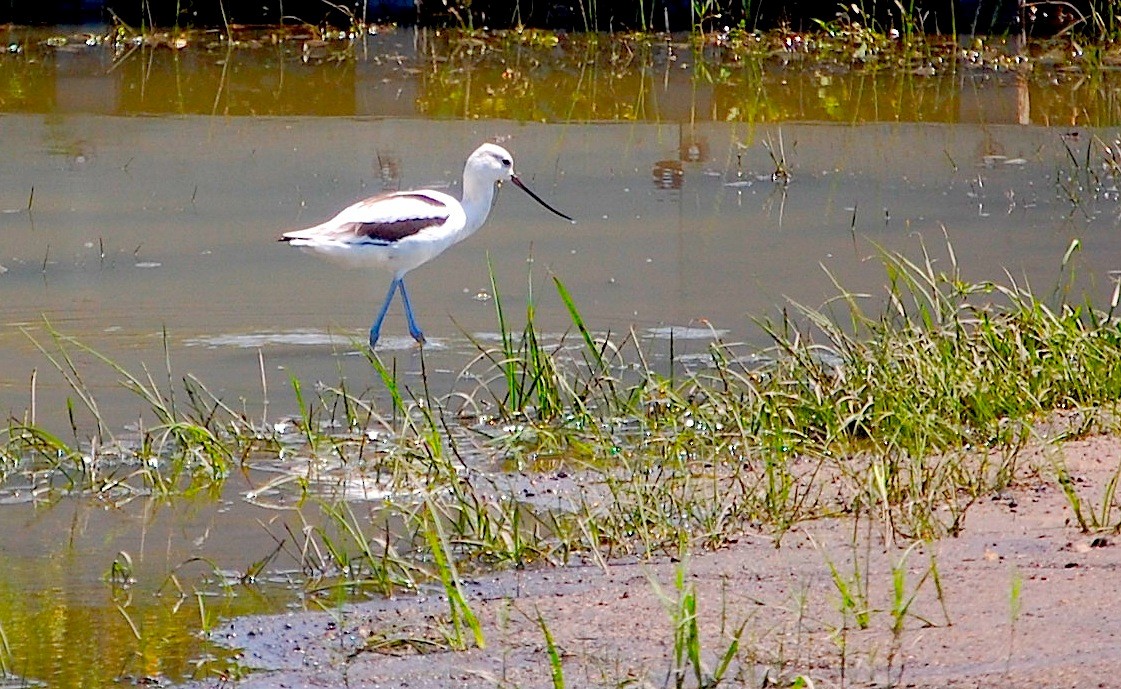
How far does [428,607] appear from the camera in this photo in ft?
14.0

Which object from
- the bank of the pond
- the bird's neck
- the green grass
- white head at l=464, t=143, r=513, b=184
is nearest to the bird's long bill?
white head at l=464, t=143, r=513, b=184

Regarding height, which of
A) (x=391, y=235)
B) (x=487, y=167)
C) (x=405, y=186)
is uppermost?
(x=487, y=167)

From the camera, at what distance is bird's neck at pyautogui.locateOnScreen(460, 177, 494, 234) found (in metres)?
7.99

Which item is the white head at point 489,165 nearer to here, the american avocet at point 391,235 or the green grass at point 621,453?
the american avocet at point 391,235

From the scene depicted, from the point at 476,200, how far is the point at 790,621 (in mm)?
4407

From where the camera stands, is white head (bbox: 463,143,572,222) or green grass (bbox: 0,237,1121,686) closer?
green grass (bbox: 0,237,1121,686)

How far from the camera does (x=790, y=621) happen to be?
3875 mm

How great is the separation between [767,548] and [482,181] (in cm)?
382

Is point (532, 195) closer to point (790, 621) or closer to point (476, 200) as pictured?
point (476, 200)

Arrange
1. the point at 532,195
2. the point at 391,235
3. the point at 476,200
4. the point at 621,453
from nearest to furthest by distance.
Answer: the point at 621,453 → the point at 391,235 → the point at 476,200 → the point at 532,195

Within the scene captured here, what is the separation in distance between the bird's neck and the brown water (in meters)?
0.31

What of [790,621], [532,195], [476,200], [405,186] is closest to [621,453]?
[790,621]

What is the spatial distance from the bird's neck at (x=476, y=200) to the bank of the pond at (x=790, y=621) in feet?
11.8

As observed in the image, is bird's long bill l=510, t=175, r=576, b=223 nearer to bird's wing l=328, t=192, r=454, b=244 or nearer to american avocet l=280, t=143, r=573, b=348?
american avocet l=280, t=143, r=573, b=348
